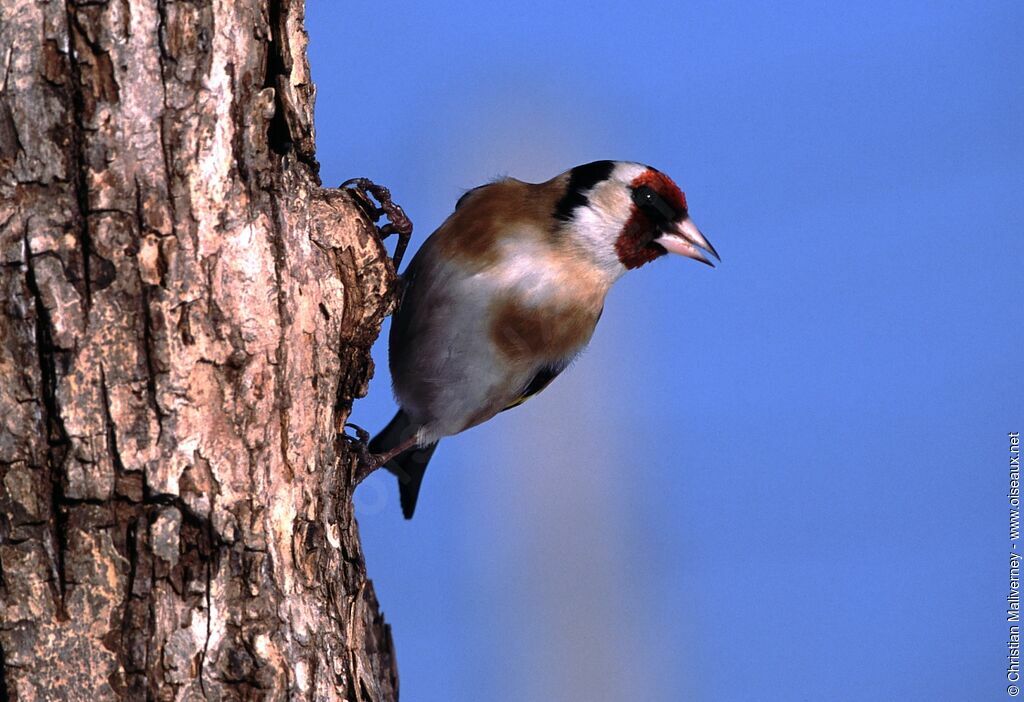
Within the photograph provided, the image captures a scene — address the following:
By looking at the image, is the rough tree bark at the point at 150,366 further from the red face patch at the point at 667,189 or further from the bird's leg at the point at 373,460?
the red face patch at the point at 667,189

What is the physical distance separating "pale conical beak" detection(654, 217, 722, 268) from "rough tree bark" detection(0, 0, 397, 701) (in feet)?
5.02

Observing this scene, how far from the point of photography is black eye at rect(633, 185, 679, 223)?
131 inches

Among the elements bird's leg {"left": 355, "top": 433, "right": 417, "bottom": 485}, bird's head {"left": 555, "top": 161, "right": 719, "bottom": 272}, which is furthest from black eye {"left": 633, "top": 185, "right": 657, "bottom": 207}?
bird's leg {"left": 355, "top": 433, "right": 417, "bottom": 485}

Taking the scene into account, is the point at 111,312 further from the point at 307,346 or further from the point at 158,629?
the point at 158,629

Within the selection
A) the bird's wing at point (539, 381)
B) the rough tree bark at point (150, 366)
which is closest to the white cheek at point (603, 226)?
the bird's wing at point (539, 381)

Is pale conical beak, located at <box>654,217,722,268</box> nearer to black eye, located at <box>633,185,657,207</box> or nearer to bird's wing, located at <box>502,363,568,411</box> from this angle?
black eye, located at <box>633,185,657,207</box>

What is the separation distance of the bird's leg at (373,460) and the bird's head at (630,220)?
0.74 m

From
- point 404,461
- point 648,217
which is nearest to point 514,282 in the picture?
point 648,217

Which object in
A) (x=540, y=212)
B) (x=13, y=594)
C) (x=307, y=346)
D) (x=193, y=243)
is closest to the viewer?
(x=13, y=594)

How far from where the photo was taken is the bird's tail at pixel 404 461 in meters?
3.54

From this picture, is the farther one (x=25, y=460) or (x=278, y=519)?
(x=278, y=519)

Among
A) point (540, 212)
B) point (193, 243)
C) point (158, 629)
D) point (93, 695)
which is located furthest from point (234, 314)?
point (540, 212)

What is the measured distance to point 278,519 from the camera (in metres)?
1.97

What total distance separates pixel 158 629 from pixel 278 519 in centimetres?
27
